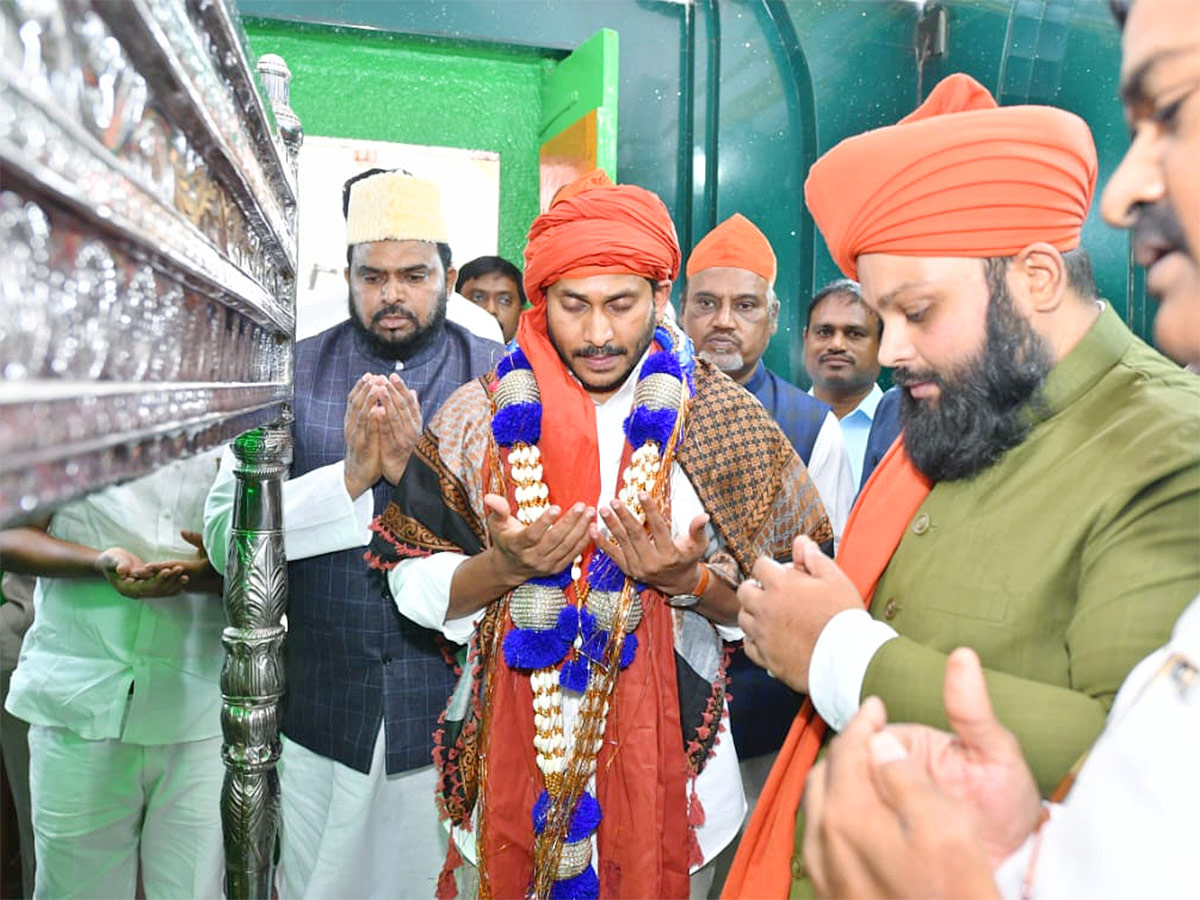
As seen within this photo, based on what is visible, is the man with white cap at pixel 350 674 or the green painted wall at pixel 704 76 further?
the green painted wall at pixel 704 76

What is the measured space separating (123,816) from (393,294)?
1.40 metres

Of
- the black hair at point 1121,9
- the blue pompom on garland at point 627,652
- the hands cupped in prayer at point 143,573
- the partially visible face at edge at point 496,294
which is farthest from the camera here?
the partially visible face at edge at point 496,294

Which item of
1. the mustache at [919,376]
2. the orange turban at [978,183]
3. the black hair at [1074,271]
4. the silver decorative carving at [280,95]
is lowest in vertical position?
the mustache at [919,376]

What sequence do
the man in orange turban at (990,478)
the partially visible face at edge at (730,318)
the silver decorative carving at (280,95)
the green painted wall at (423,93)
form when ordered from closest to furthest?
the man in orange turban at (990,478) → the silver decorative carving at (280,95) → the partially visible face at edge at (730,318) → the green painted wall at (423,93)

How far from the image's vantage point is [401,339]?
2.50 metres

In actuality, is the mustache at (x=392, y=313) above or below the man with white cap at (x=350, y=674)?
above

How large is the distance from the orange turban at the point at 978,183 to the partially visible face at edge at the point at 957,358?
4 centimetres

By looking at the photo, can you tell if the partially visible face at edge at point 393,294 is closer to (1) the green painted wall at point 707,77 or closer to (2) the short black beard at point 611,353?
(2) the short black beard at point 611,353

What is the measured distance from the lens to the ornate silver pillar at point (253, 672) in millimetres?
1225

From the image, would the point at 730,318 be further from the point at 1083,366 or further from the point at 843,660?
the point at 843,660

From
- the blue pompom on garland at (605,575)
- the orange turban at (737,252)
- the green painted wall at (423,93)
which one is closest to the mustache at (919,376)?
the blue pompom on garland at (605,575)

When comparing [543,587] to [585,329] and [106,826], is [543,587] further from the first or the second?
[106,826]

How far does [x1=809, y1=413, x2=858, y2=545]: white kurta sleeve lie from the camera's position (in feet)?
8.31

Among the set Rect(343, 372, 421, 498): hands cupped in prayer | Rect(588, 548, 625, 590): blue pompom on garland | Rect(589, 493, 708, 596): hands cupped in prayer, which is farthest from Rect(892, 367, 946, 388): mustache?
Rect(343, 372, 421, 498): hands cupped in prayer
